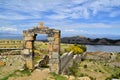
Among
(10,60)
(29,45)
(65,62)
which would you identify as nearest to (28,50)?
(29,45)

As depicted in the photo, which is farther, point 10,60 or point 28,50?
point 10,60

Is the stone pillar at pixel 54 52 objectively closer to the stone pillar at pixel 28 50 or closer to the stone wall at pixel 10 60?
the stone pillar at pixel 28 50

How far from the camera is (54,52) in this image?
70.2 ft

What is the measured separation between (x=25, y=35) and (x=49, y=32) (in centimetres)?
243

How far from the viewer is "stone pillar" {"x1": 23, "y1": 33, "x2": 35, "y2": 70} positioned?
22.0 metres

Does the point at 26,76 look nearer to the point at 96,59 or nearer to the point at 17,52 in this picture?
the point at 17,52

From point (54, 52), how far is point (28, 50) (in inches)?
102

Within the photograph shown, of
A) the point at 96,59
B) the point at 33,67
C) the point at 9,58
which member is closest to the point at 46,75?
the point at 33,67

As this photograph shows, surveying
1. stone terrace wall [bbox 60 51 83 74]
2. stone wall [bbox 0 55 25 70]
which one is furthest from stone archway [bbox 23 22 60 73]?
stone wall [bbox 0 55 25 70]

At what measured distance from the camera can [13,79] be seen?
61.6 feet

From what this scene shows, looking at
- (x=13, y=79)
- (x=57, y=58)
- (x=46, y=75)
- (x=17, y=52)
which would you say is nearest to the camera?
(x=13, y=79)

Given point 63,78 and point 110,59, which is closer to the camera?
point 63,78

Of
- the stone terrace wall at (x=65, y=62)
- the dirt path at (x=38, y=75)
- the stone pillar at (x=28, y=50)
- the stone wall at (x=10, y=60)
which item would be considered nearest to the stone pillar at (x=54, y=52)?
the dirt path at (x=38, y=75)

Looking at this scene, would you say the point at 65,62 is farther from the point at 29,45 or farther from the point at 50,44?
the point at 29,45
